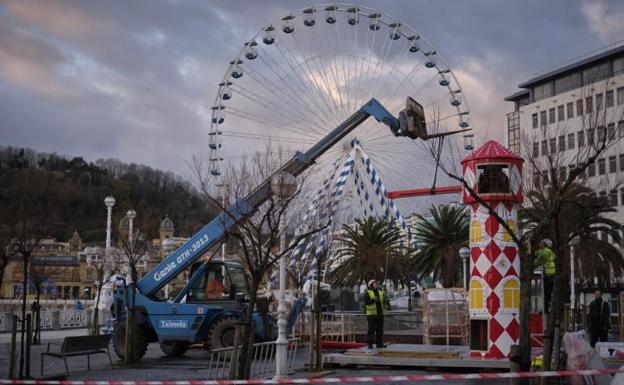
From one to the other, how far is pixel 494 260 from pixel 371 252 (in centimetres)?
3089

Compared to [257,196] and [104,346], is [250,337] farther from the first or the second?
[257,196]

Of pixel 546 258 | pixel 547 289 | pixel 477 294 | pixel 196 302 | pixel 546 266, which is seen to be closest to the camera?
pixel 477 294

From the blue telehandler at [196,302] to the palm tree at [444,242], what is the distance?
72.1 ft

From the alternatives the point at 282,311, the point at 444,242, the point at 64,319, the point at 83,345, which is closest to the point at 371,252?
the point at 444,242

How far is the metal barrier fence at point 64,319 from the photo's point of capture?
117ft

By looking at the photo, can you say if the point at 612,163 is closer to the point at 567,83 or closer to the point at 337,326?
the point at 567,83

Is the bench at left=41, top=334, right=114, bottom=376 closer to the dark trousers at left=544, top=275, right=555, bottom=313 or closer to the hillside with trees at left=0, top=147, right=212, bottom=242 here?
the dark trousers at left=544, top=275, right=555, bottom=313

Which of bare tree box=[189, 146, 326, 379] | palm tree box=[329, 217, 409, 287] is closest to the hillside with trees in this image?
palm tree box=[329, 217, 409, 287]

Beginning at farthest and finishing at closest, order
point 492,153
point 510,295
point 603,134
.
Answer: point 492,153, point 510,295, point 603,134

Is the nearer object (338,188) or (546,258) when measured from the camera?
(546,258)

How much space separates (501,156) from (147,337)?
1066cm

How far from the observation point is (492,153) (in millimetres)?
17703

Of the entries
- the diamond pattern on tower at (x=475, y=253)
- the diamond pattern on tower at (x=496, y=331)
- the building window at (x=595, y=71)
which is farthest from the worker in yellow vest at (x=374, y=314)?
the building window at (x=595, y=71)

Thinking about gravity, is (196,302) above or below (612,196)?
below
